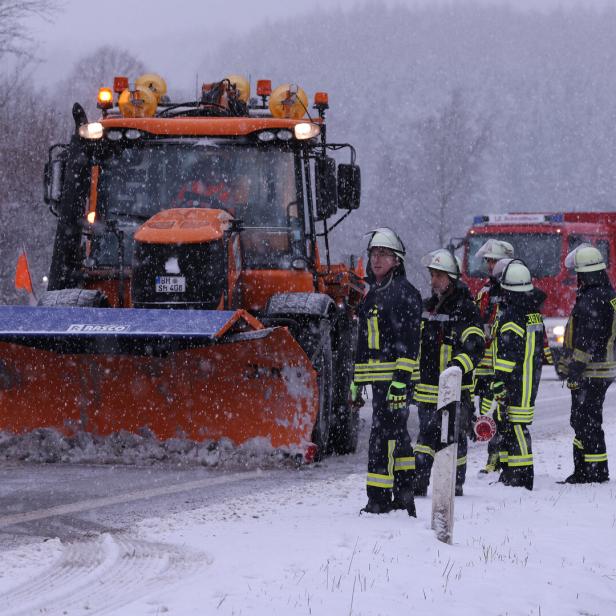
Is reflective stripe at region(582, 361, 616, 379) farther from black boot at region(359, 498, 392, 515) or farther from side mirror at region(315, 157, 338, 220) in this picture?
side mirror at region(315, 157, 338, 220)

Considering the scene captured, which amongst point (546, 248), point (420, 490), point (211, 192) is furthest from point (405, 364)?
point (546, 248)

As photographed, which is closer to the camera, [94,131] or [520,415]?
[520,415]

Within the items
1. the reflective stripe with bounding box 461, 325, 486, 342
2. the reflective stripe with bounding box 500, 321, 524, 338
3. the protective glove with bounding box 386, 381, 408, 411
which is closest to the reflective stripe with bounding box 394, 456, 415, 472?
the protective glove with bounding box 386, 381, 408, 411

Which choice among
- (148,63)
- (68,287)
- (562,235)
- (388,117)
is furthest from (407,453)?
(388,117)

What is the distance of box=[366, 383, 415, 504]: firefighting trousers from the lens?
7008 millimetres

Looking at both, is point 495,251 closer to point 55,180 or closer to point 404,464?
point 404,464

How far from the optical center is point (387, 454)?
7031 mm

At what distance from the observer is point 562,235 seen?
2152cm

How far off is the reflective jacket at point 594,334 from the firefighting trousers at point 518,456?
65cm

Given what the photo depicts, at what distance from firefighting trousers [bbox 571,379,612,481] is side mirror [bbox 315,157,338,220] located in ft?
8.91

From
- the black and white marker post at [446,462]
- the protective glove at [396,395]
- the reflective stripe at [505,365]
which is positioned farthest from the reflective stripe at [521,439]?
the black and white marker post at [446,462]

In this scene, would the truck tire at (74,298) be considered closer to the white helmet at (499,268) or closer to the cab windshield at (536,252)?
the white helmet at (499,268)

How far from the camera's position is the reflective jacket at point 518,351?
8.44 metres

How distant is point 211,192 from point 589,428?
3644 millimetres
